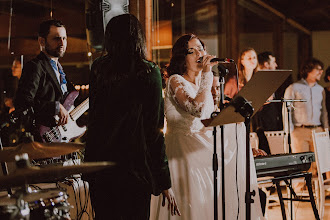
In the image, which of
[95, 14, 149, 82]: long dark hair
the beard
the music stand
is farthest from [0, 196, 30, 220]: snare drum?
the beard

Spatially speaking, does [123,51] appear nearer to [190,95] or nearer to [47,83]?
[190,95]

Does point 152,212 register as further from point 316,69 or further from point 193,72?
point 316,69

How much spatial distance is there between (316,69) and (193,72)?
3760mm

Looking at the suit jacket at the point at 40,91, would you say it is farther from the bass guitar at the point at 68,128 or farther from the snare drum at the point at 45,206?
the snare drum at the point at 45,206

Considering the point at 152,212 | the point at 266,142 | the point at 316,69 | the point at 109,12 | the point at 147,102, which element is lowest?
the point at 152,212

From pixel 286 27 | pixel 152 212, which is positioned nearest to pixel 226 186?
pixel 152 212

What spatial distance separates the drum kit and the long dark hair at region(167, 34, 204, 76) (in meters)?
1.49

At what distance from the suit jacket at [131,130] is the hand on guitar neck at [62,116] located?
1.35 meters

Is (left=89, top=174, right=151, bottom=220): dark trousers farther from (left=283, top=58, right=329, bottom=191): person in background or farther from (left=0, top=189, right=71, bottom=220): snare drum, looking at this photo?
(left=283, top=58, right=329, bottom=191): person in background

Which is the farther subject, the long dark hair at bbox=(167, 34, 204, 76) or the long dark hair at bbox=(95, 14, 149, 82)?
the long dark hair at bbox=(167, 34, 204, 76)

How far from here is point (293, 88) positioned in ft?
22.4

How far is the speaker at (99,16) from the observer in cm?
472

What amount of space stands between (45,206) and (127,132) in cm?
46

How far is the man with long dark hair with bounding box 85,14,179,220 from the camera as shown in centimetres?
217
